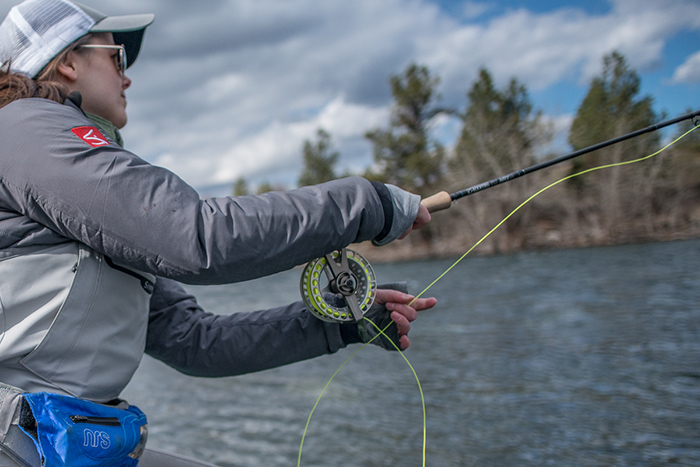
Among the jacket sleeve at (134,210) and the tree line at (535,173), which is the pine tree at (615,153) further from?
the jacket sleeve at (134,210)

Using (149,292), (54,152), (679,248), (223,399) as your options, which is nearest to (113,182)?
(54,152)

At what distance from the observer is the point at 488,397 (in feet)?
20.8

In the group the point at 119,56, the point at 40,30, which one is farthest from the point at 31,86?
the point at 119,56

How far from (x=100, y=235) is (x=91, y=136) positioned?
220mm

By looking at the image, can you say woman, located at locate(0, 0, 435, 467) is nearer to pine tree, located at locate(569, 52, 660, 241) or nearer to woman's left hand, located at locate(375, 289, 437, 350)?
woman's left hand, located at locate(375, 289, 437, 350)

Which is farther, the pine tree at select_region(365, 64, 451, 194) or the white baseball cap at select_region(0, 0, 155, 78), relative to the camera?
the pine tree at select_region(365, 64, 451, 194)

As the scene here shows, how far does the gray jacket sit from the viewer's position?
1182 millimetres

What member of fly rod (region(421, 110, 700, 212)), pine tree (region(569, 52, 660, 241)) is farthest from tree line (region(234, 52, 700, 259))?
fly rod (region(421, 110, 700, 212))

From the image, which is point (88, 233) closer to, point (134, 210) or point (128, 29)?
point (134, 210)

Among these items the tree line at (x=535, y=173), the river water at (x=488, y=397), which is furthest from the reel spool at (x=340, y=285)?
the tree line at (x=535, y=173)

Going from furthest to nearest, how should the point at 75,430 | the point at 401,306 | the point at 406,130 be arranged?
the point at 406,130 < the point at 401,306 < the point at 75,430

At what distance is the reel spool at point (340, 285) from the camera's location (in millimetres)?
1794

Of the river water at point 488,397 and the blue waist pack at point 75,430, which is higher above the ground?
the blue waist pack at point 75,430

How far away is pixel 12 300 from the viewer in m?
1.22
